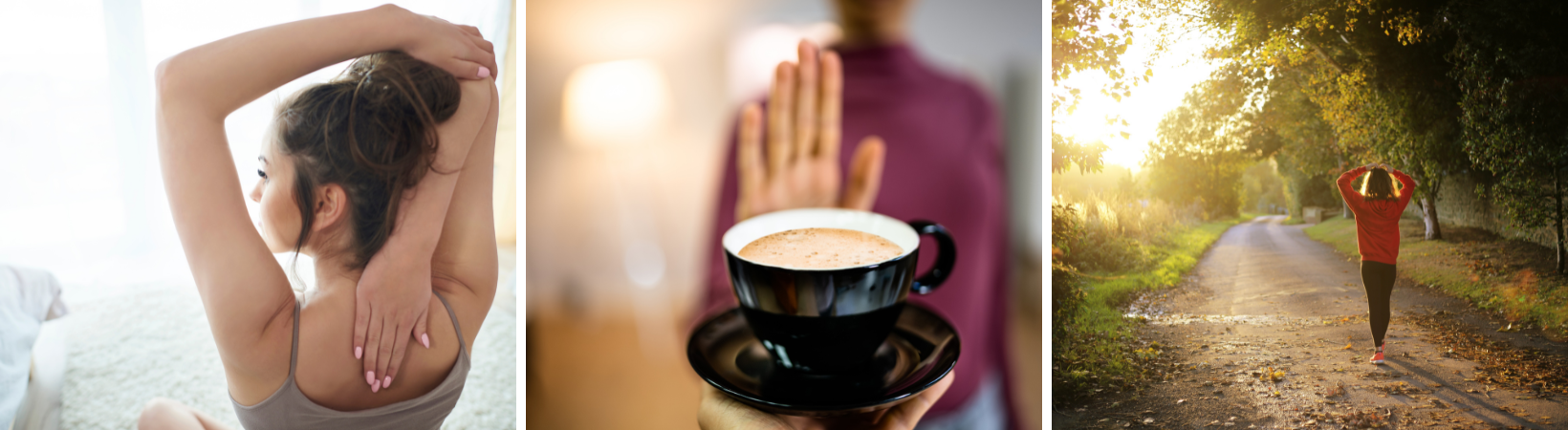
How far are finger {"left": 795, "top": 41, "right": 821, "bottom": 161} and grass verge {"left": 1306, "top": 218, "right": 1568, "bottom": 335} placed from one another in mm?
877

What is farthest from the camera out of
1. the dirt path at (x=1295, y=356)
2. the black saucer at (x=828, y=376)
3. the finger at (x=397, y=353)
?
the dirt path at (x=1295, y=356)

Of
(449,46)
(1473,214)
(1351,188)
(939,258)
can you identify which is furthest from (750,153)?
(1473,214)

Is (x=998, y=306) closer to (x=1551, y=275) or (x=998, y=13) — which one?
(x=998, y=13)

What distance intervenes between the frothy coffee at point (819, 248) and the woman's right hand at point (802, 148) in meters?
0.17

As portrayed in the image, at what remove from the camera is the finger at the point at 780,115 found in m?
0.91

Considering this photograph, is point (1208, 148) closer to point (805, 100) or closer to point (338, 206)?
point (805, 100)

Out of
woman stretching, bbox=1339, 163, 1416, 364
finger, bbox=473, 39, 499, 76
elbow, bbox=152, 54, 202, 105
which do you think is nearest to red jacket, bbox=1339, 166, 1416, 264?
woman stretching, bbox=1339, 163, 1416, 364

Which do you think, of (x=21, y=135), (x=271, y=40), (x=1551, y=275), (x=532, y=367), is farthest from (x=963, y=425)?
(x=21, y=135)

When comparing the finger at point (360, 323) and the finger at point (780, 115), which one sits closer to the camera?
the finger at point (360, 323)

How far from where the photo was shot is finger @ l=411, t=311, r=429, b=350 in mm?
839

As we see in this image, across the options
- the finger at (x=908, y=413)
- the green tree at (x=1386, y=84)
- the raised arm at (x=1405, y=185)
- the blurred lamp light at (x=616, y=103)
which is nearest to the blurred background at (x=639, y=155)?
the blurred lamp light at (x=616, y=103)

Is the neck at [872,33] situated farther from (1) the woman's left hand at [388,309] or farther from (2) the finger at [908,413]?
(1) the woman's left hand at [388,309]

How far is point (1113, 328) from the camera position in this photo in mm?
1002

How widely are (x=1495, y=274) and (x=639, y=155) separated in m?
1.23
